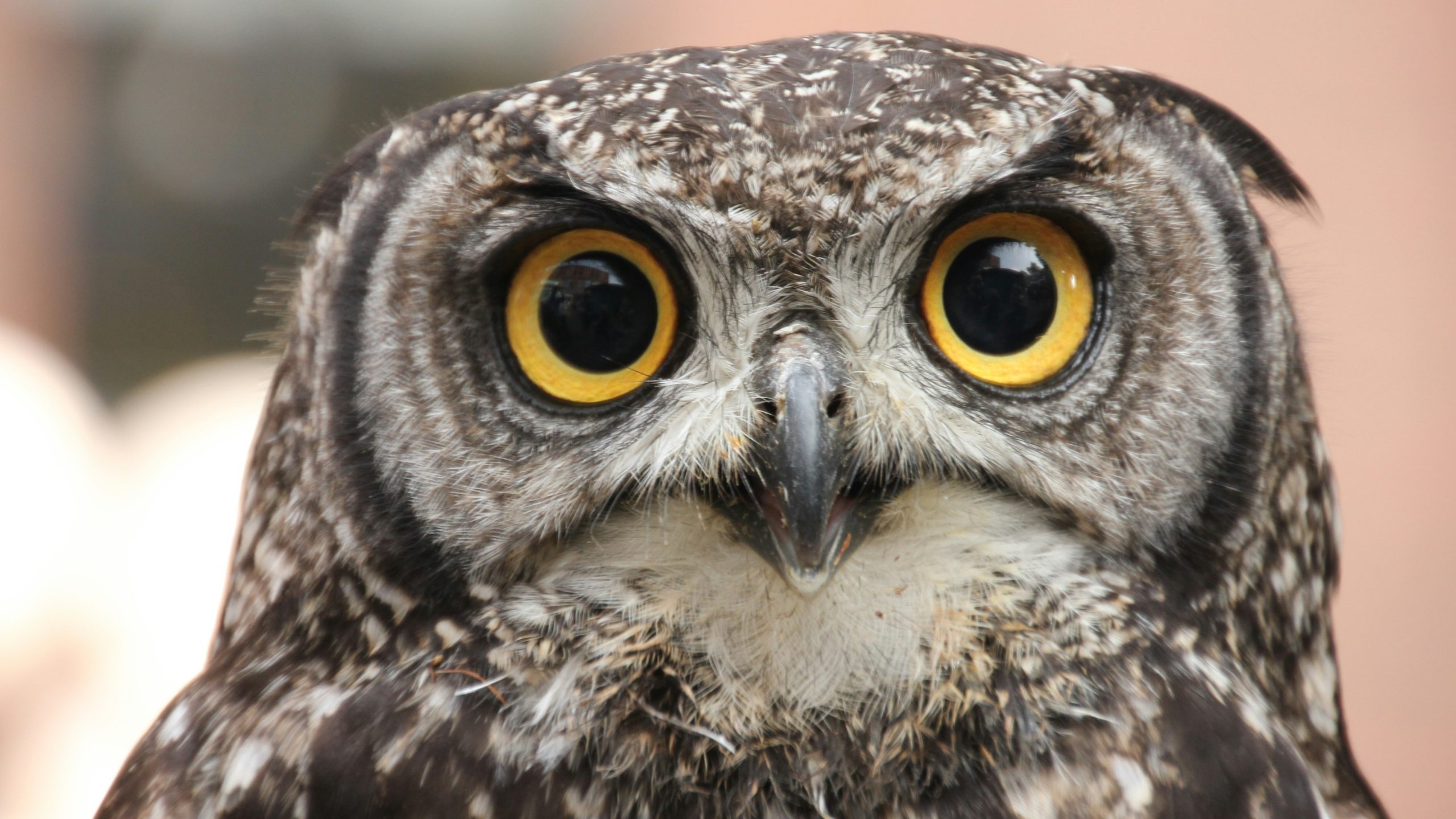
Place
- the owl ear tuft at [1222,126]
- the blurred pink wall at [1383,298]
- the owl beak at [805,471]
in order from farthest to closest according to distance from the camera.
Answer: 1. the blurred pink wall at [1383,298]
2. the owl ear tuft at [1222,126]
3. the owl beak at [805,471]

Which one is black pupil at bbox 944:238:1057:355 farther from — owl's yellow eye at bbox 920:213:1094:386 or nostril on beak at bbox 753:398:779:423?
nostril on beak at bbox 753:398:779:423

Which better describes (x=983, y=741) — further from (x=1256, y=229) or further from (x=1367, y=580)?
(x=1367, y=580)

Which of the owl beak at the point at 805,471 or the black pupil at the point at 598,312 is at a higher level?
the black pupil at the point at 598,312

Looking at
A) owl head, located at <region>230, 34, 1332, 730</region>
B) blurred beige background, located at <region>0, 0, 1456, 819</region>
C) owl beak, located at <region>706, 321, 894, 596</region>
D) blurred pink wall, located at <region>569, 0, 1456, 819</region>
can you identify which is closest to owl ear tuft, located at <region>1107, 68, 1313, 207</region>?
owl head, located at <region>230, 34, 1332, 730</region>

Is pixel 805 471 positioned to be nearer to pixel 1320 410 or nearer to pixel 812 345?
pixel 812 345

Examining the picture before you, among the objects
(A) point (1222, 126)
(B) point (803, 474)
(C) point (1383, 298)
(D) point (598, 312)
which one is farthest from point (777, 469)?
(C) point (1383, 298)

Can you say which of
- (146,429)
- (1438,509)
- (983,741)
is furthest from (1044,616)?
(146,429)

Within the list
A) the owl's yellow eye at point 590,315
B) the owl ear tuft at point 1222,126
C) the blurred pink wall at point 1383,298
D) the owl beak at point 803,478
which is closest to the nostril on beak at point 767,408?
the owl beak at point 803,478

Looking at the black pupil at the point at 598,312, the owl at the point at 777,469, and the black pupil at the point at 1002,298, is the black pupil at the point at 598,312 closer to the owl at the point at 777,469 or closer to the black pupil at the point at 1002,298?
the owl at the point at 777,469

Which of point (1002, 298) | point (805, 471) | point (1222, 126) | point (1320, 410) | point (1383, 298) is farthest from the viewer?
point (1383, 298)
